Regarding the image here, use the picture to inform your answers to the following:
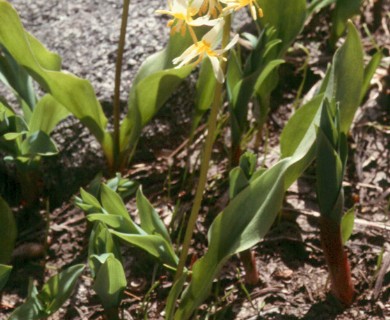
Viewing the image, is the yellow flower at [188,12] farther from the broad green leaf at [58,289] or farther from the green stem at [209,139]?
the broad green leaf at [58,289]

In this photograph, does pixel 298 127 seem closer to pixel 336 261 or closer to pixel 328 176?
pixel 328 176

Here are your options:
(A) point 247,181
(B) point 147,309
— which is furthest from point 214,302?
(A) point 247,181

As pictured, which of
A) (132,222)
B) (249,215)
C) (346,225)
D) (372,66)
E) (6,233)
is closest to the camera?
(249,215)

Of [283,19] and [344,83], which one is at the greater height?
[283,19]

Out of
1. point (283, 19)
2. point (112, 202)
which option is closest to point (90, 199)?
point (112, 202)

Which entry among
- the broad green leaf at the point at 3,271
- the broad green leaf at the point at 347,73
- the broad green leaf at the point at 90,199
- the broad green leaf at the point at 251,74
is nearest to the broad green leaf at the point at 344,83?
the broad green leaf at the point at 347,73

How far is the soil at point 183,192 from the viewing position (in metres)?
2.55

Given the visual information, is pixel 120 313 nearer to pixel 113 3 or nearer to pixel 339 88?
pixel 339 88

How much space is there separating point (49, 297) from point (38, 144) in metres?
0.50

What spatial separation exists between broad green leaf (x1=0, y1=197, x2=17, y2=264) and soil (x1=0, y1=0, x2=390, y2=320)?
12cm

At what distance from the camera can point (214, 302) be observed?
2.54 meters

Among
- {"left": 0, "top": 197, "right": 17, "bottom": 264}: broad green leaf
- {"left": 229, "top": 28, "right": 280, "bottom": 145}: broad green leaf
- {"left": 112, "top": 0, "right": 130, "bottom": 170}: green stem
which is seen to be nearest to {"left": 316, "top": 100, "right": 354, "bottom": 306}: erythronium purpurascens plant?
{"left": 229, "top": 28, "right": 280, "bottom": 145}: broad green leaf

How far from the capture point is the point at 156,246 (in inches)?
91.8

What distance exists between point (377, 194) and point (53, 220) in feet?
3.64
